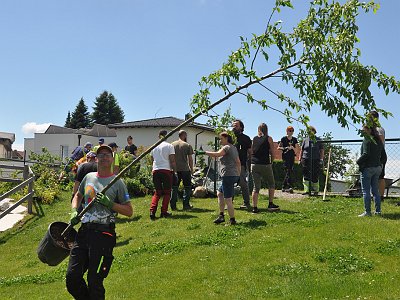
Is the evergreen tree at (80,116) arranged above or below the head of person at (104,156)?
above

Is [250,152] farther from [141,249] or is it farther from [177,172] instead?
[141,249]

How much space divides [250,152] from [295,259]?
4.68 meters

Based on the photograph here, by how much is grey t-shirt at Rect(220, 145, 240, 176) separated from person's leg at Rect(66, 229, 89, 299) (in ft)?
14.4

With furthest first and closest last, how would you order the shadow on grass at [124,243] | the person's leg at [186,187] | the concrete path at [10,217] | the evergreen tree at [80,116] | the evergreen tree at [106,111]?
the evergreen tree at [80,116] → the evergreen tree at [106,111] → the concrete path at [10,217] → the person's leg at [186,187] → the shadow on grass at [124,243]

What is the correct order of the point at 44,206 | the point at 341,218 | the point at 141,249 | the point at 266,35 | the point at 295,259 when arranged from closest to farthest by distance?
the point at 266,35
the point at 295,259
the point at 141,249
the point at 341,218
the point at 44,206

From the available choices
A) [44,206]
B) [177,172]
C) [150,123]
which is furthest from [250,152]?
[150,123]

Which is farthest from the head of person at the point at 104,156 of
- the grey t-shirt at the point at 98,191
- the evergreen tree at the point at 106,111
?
the evergreen tree at the point at 106,111

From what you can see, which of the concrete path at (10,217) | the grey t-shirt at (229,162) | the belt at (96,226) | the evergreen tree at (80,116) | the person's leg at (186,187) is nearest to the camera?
the belt at (96,226)

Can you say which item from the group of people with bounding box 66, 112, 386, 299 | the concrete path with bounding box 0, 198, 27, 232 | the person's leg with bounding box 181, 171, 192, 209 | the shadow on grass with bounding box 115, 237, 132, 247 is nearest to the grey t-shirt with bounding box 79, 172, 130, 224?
the group of people with bounding box 66, 112, 386, 299

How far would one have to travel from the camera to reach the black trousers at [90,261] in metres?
4.89

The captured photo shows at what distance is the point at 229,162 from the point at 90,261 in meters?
4.58

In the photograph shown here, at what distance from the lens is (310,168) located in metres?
12.7

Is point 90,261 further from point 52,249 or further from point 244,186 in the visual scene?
point 244,186

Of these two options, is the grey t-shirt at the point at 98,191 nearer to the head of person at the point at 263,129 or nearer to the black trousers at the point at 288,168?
the head of person at the point at 263,129
